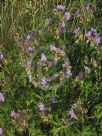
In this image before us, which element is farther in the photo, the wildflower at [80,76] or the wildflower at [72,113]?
the wildflower at [80,76]

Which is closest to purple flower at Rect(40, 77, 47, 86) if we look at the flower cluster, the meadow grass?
the meadow grass

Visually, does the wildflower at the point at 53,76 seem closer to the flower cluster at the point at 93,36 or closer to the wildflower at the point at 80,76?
the wildflower at the point at 80,76

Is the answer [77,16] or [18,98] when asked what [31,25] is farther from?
[18,98]

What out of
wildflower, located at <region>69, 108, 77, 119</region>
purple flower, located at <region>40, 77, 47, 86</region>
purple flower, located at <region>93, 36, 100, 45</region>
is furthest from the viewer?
purple flower, located at <region>93, 36, 100, 45</region>

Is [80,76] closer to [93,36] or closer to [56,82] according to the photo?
[56,82]

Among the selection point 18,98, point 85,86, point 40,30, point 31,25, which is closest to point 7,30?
point 31,25

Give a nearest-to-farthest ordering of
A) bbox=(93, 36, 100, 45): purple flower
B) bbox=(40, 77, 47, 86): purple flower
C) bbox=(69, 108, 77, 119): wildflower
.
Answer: bbox=(69, 108, 77, 119): wildflower
bbox=(40, 77, 47, 86): purple flower
bbox=(93, 36, 100, 45): purple flower

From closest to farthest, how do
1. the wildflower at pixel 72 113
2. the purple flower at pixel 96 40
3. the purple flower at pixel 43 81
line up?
the wildflower at pixel 72 113
the purple flower at pixel 43 81
the purple flower at pixel 96 40

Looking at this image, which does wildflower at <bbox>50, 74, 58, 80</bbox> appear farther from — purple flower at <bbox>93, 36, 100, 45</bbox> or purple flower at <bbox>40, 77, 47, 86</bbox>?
purple flower at <bbox>93, 36, 100, 45</bbox>

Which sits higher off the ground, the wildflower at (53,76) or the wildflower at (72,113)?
the wildflower at (53,76)

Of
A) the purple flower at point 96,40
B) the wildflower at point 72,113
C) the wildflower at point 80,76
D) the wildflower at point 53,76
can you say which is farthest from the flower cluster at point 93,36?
the wildflower at point 72,113

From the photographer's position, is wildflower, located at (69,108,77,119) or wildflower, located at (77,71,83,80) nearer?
wildflower, located at (69,108,77,119)
